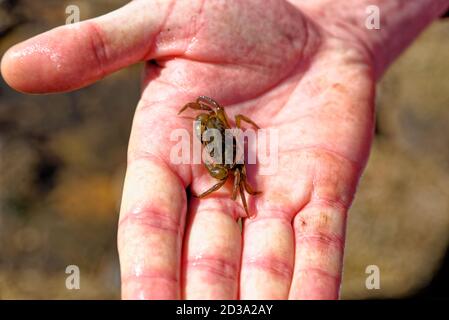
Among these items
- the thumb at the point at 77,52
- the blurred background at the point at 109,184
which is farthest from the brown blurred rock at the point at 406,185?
the thumb at the point at 77,52

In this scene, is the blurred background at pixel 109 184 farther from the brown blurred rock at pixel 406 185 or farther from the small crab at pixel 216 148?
the small crab at pixel 216 148

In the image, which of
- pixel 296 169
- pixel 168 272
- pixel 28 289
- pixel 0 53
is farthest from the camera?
pixel 0 53

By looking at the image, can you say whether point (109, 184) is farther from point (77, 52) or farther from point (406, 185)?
point (406, 185)

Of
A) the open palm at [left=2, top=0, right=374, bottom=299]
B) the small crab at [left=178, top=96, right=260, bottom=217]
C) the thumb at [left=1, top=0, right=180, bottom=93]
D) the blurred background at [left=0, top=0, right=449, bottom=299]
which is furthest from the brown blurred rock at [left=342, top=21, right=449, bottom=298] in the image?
the thumb at [left=1, top=0, right=180, bottom=93]

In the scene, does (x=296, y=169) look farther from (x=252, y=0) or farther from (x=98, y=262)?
(x=98, y=262)

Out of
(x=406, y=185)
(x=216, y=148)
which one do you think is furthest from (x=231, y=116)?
(x=406, y=185)

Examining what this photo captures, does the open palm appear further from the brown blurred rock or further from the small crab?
the brown blurred rock

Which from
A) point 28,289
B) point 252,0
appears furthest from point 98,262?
point 252,0
